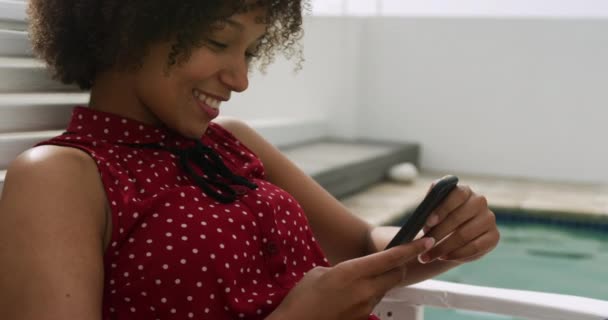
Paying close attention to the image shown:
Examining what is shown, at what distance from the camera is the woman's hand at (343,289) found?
38.2 inches

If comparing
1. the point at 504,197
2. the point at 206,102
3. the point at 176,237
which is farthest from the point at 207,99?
the point at 504,197

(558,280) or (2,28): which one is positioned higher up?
(2,28)

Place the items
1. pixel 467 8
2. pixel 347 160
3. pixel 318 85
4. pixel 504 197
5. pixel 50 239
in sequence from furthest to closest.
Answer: pixel 318 85, pixel 467 8, pixel 504 197, pixel 347 160, pixel 50 239

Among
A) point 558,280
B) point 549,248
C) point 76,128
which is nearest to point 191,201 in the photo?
point 76,128

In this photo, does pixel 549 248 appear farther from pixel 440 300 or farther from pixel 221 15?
pixel 221 15

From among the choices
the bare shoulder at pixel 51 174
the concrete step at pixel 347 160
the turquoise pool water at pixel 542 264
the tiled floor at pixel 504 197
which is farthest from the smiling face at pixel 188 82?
the concrete step at pixel 347 160

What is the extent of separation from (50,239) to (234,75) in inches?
15.3

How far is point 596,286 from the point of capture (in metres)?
3.90

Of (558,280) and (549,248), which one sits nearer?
(558,280)

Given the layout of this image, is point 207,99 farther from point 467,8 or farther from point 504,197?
point 467,8

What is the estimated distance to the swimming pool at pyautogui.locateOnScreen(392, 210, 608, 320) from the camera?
154 inches

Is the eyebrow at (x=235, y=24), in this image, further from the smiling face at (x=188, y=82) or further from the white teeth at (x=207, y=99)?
the white teeth at (x=207, y=99)

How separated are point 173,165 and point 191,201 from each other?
0.09 meters

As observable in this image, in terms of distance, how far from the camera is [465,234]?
1.20 metres
